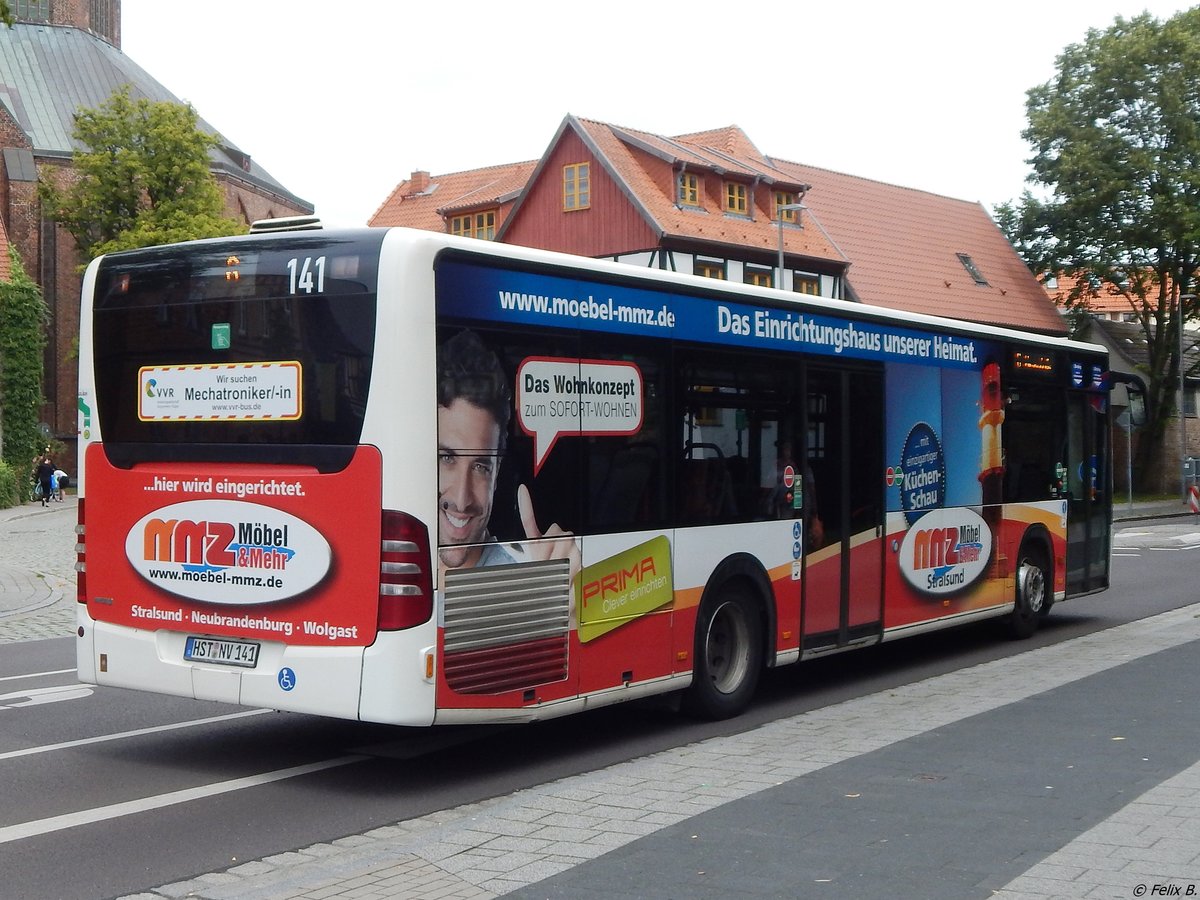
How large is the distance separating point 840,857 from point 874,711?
3973mm

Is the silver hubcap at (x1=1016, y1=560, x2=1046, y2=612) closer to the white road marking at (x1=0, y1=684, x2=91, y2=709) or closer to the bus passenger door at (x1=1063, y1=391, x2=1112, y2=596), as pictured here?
the bus passenger door at (x1=1063, y1=391, x2=1112, y2=596)

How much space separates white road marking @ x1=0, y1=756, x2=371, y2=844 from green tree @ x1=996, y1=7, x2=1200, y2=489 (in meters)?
49.9

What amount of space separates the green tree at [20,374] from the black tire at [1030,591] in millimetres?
39963

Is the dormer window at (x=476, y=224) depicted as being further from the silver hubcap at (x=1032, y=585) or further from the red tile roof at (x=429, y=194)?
the silver hubcap at (x=1032, y=585)

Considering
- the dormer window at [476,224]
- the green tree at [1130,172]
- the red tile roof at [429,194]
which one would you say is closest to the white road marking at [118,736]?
the dormer window at [476,224]

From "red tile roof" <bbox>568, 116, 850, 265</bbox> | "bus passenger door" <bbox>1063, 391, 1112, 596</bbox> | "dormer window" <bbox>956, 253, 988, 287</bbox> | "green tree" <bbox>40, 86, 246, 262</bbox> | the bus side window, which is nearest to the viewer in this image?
the bus side window

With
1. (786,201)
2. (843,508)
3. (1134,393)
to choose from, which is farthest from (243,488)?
(786,201)

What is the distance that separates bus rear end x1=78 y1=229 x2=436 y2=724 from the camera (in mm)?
7180

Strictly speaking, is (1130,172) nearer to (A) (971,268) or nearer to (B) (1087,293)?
(B) (1087,293)

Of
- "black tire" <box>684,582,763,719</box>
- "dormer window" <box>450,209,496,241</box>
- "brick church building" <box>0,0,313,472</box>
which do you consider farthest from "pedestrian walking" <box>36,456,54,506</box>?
"black tire" <box>684,582,763,719</box>

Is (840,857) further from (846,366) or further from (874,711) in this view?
(846,366)

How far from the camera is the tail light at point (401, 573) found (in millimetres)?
7082

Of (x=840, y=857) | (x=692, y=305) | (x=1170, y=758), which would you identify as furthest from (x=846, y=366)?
(x=840, y=857)

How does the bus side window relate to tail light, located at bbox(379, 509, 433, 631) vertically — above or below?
above
